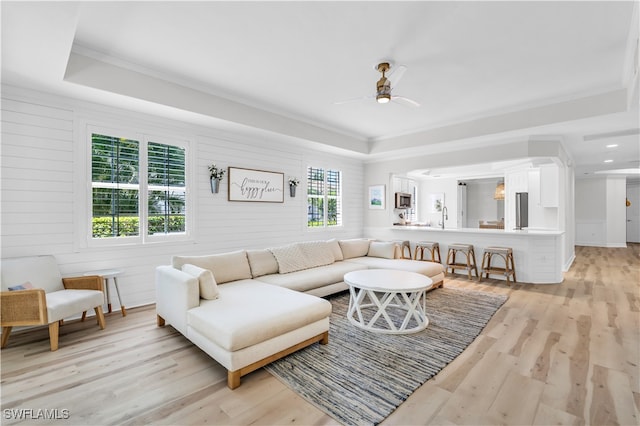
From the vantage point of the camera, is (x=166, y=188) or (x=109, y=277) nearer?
(x=109, y=277)

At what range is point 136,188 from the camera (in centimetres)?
409

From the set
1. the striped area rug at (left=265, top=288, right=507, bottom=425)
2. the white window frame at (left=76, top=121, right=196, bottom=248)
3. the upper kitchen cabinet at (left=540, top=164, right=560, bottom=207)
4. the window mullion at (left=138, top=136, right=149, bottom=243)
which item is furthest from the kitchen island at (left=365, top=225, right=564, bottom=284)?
the window mullion at (left=138, top=136, right=149, bottom=243)

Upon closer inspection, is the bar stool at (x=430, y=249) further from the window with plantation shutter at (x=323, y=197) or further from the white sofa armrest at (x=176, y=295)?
the white sofa armrest at (x=176, y=295)

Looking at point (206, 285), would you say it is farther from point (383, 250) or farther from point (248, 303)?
point (383, 250)

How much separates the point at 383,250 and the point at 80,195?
4.54 meters

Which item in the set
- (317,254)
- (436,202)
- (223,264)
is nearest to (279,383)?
(223,264)

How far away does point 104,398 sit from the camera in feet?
6.93

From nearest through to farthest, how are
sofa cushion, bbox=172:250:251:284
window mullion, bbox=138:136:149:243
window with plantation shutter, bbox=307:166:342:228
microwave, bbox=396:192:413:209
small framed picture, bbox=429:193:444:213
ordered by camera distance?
sofa cushion, bbox=172:250:251:284, window mullion, bbox=138:136:149:243, window with plantation shutter, bbox=307:166:342:228, microwave, bbox=396:192:413:209, small framed picture, bbox=429:193:444:213

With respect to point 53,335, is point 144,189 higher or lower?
higher

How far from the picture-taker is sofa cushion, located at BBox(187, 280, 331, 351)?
2.28m

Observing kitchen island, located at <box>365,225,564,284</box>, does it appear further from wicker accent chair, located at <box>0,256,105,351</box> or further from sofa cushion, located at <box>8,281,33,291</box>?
sofa cushion, located at <box>8,281,33,291</box>

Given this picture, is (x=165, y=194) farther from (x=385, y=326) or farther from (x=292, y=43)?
(x=385, y=326)

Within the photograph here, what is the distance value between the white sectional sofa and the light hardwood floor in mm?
229

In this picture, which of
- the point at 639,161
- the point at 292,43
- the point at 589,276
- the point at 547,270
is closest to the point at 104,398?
the point at 292,43
